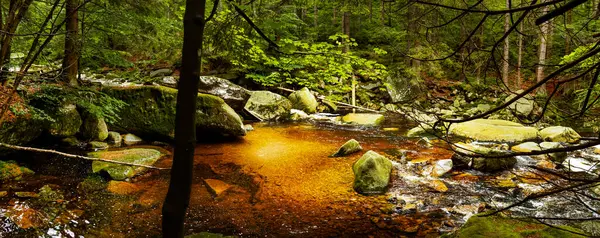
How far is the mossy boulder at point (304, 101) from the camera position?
627 inches

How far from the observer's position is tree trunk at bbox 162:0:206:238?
173cm

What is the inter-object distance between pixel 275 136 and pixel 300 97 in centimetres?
587

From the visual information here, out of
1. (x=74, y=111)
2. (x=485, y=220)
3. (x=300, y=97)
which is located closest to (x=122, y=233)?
(x=485, y=220)

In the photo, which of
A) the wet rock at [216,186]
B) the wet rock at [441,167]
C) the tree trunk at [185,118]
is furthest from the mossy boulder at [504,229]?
the wet rock at [216,186]

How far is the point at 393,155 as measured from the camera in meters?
8.28

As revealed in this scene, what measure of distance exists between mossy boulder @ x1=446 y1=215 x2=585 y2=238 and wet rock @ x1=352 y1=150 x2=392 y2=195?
209cm

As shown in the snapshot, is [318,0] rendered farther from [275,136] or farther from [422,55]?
[422,55]

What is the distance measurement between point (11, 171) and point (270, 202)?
4422mm

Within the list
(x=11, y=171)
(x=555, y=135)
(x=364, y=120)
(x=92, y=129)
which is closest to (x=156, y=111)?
(x=92, y=129)

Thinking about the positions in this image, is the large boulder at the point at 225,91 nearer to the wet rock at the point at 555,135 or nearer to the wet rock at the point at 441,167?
the wet rock at the point at 441,167

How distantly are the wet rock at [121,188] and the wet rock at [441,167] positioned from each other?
18.2 feet

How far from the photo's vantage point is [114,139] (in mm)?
8711

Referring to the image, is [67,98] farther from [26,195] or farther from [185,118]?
[185,118]

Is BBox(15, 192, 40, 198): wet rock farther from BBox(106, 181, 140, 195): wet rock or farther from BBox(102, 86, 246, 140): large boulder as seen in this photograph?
BBox(102, 86, 246, 140): large boulder
